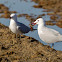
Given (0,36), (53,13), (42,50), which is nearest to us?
(42,50)

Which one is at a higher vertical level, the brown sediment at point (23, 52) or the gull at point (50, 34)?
the gull at point (50, 34)

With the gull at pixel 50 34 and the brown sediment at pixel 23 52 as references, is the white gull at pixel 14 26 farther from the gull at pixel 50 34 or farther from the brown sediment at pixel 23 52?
the gull at pixel 50 34

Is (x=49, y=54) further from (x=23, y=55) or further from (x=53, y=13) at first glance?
(x=53, y=13)

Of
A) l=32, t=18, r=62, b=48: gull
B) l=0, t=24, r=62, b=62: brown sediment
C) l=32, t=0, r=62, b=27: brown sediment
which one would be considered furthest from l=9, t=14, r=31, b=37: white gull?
l=32, t=0, r=62, b=27: brown sediment

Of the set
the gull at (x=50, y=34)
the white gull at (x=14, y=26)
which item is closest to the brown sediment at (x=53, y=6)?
the white gull at (x=14, y=26)

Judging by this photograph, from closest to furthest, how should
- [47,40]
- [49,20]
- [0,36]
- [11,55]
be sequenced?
[11,55] → [47,40] → [0,36] → [49,20]

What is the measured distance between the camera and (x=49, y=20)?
91.1ft

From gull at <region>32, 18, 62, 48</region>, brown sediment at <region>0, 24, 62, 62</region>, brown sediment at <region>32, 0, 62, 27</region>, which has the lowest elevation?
brown sediment at <region>32, 0, 62, 27</region>

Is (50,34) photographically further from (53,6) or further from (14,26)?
(53,6)

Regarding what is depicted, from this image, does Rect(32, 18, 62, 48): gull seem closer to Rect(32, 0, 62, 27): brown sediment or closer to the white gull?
the white gull

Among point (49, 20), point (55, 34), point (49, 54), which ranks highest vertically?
point (55, 34)

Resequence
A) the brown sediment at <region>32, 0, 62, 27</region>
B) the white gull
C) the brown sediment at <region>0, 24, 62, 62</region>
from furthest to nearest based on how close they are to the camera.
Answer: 1. the brown sediment at <region>32, 0, 62, 27</region>
2. the white gull
3. the brown sediment at <region>0, 24, 62, 62</region>

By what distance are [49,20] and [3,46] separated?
768 inches

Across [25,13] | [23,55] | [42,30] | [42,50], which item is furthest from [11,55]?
[25,13]
